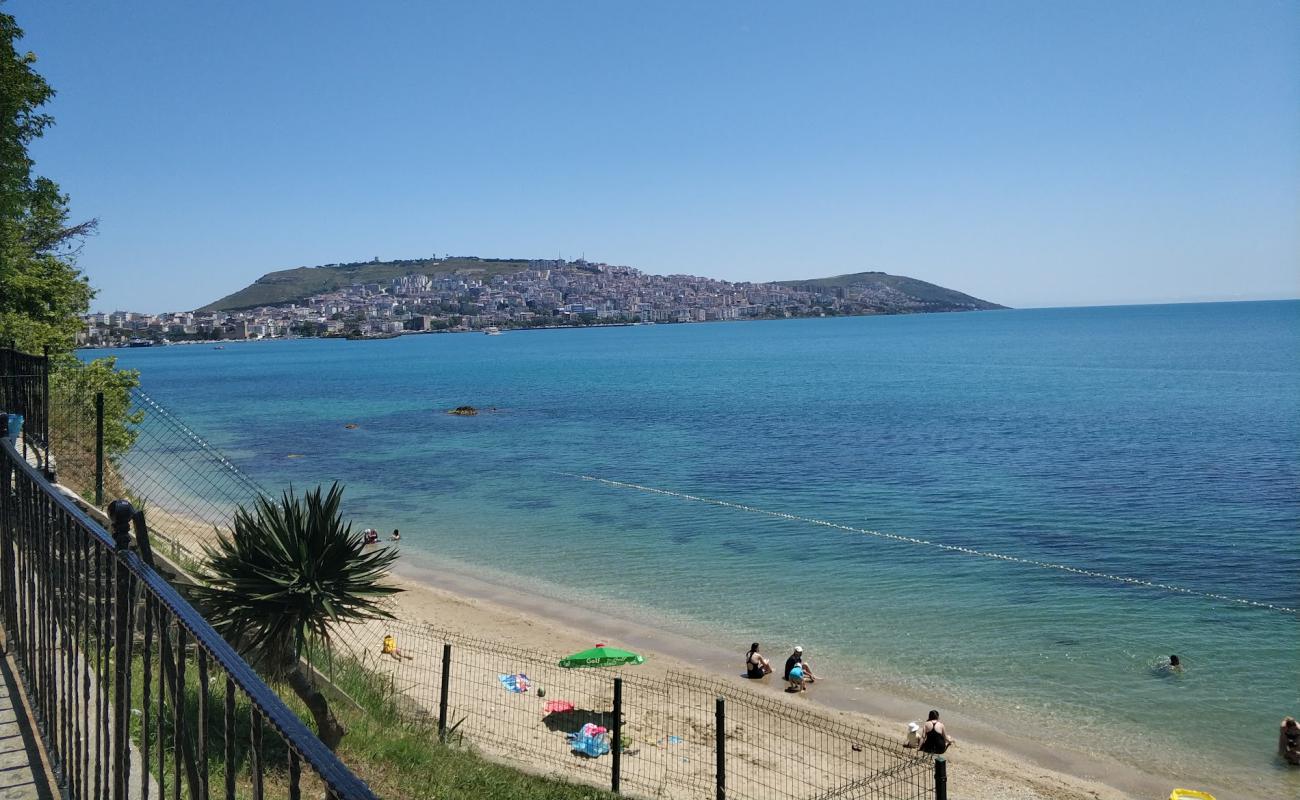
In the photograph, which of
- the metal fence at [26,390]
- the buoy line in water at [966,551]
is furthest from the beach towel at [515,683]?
the buoy line in water at [966,551]

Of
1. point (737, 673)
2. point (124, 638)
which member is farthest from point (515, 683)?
point (124, 638)

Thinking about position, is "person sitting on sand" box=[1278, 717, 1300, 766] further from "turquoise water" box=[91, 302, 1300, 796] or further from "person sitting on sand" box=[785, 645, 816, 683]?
"person sitting on sand" box=[785, 645, 816, 683]

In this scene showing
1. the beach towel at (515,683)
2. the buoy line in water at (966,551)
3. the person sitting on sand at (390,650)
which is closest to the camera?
the beach towel at (515,683)

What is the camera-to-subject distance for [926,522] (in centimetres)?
3303

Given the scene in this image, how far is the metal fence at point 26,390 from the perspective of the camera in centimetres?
1160

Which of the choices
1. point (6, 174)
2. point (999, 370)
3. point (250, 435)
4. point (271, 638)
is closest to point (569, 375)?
point (999, 370)

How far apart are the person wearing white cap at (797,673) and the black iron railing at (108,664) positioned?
521 inches

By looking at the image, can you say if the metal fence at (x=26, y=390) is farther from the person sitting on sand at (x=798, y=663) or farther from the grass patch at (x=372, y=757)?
the person sitting on sand at (x=798, y=663)

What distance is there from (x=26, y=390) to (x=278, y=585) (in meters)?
4.99

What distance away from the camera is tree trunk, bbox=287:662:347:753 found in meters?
9.40

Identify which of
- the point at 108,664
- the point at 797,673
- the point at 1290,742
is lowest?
the point at 1290,742

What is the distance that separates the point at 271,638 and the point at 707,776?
7.41 m

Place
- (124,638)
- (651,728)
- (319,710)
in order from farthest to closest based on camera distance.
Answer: (651,728)
(319,710)
(124,638)

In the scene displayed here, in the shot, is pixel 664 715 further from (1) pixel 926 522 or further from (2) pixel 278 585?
(1) pixel 926 522
